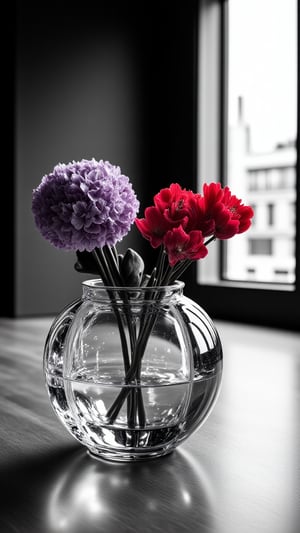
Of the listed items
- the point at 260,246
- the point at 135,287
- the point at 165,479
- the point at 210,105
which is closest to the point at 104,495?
the point at 165,479

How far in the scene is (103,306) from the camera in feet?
1.78

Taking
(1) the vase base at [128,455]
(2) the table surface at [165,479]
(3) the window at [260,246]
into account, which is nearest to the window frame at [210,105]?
(3) the window at [260,246]

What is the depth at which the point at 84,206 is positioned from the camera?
0.49 metres

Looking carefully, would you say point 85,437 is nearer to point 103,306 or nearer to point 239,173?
point 103,306

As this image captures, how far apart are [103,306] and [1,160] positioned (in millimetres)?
2004

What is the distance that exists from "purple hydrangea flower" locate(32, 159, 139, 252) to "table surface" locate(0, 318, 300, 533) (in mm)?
201

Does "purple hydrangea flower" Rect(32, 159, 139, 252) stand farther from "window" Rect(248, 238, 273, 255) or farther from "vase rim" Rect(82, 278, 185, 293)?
"window" Rect(248, 238, 273, 255)

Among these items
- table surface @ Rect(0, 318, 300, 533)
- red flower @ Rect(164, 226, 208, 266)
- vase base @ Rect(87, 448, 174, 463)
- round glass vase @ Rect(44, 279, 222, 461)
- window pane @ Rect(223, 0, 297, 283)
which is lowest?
table surface @ Rect(0, 318, 300, 533)

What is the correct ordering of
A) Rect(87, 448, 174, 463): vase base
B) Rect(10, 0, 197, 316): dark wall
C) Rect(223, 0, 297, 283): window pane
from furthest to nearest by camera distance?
Rect(10, 0, 197, 316): dark wall < Rect(223, 0, 297, 283): window pane < Rect(87, 448, 174, 463): vase base

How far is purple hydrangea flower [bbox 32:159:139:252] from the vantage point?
1.61ft

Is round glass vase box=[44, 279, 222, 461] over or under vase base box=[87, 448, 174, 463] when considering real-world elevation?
over

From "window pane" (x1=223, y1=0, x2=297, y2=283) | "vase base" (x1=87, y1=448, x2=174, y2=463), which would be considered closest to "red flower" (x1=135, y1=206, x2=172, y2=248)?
"vase base" (x1=87, y1=448, x2=174, y2=463)

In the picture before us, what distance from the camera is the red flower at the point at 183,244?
503 millimetres

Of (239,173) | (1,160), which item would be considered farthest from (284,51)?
(1,160)
